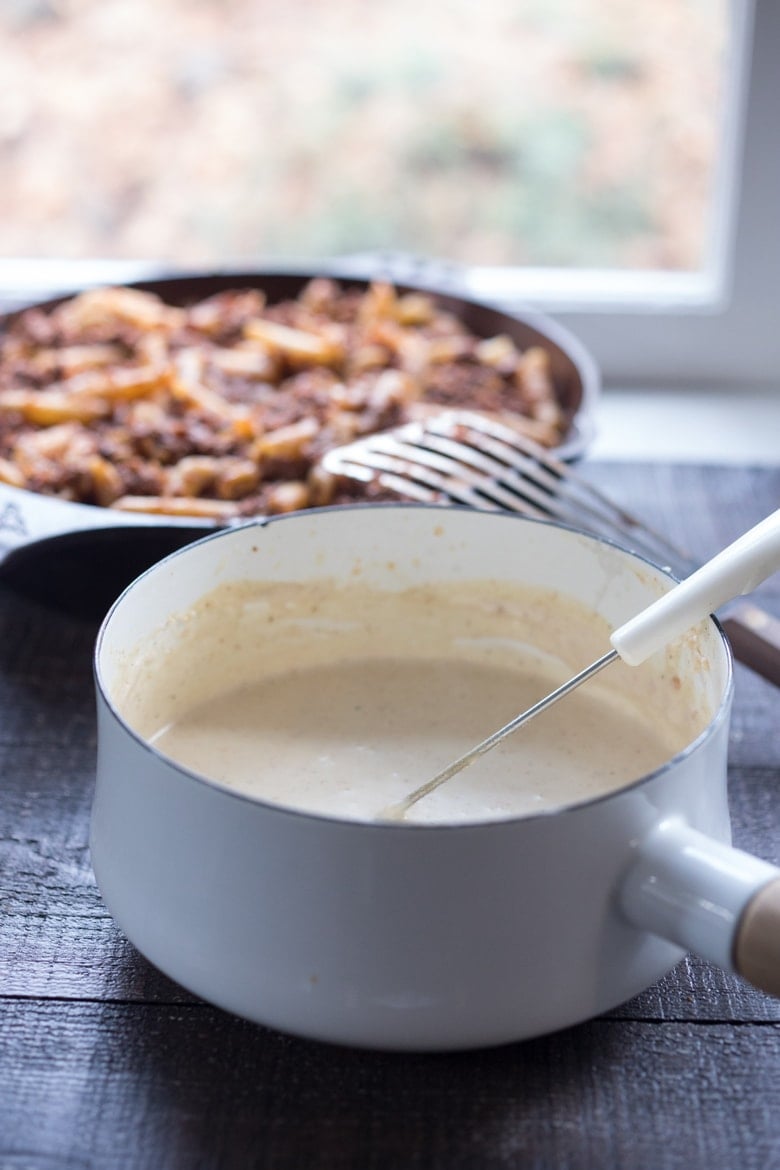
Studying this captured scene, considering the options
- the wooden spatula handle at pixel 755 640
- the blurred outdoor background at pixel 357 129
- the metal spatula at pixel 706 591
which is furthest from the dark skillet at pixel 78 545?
the blurred outdoor background at pixel 357 129

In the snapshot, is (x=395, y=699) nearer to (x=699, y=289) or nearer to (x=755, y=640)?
(x=755, y=640)

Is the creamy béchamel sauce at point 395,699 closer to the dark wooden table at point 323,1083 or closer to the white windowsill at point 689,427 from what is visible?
the dark wooden table at point 323,1083

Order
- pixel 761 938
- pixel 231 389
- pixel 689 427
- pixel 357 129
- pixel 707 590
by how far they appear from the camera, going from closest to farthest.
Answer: pixel 761 938, pixel 707 590, pixel 231 389, pixel 689 427, pixel 357 129

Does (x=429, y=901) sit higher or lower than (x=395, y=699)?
higher

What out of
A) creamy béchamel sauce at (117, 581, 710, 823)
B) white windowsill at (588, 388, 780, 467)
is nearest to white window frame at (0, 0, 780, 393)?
white windowsill at (588, 388, 780, 467)

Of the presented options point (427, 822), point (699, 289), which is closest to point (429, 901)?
point (427, 822)

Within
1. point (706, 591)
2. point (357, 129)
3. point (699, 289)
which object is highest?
point (706, 591)

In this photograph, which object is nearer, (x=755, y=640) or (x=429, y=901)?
(x=429, y=901)

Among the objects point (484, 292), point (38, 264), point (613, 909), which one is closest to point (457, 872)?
point (613, 909)
